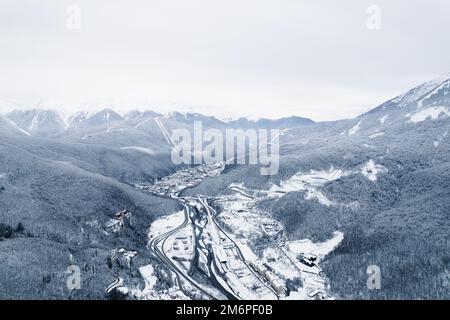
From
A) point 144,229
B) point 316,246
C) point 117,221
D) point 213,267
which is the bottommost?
point 316,246

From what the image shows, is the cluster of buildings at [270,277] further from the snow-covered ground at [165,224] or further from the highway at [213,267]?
the snow-covered ground at [165,224]

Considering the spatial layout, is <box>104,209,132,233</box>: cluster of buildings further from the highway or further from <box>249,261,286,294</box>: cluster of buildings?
<box>249,261,286,294</box>: cluster of buildings

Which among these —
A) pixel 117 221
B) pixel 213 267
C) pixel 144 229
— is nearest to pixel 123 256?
pixel 213 267

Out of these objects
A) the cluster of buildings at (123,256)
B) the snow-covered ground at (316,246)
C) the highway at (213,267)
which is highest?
the cluster of buildings at (123,256)

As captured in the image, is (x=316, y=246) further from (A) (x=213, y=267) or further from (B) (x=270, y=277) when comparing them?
(A) (x=213, y=267)

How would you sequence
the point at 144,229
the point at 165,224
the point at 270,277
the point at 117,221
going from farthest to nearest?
the point at 165,224 < the point at 144,229 < the point at 117,221 < the point at 270,277

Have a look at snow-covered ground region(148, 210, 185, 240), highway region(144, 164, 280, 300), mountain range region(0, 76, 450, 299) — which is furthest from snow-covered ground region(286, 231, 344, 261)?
snow-covered ground region(148, 210, 185, 240)

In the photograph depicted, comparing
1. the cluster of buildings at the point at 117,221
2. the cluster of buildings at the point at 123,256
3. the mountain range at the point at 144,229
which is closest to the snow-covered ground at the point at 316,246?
the mountain range at the point at 144,229

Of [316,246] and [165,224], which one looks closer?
[316,246]

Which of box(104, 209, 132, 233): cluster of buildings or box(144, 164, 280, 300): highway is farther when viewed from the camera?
box(104, 209, 132, 233): cluster of buildings

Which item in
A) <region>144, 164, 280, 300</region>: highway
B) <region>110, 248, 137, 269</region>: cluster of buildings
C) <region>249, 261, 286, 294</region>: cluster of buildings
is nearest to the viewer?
<region>144, 164, 280, 300</region>: highway

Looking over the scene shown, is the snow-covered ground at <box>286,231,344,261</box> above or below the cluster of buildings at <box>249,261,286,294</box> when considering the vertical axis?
below
